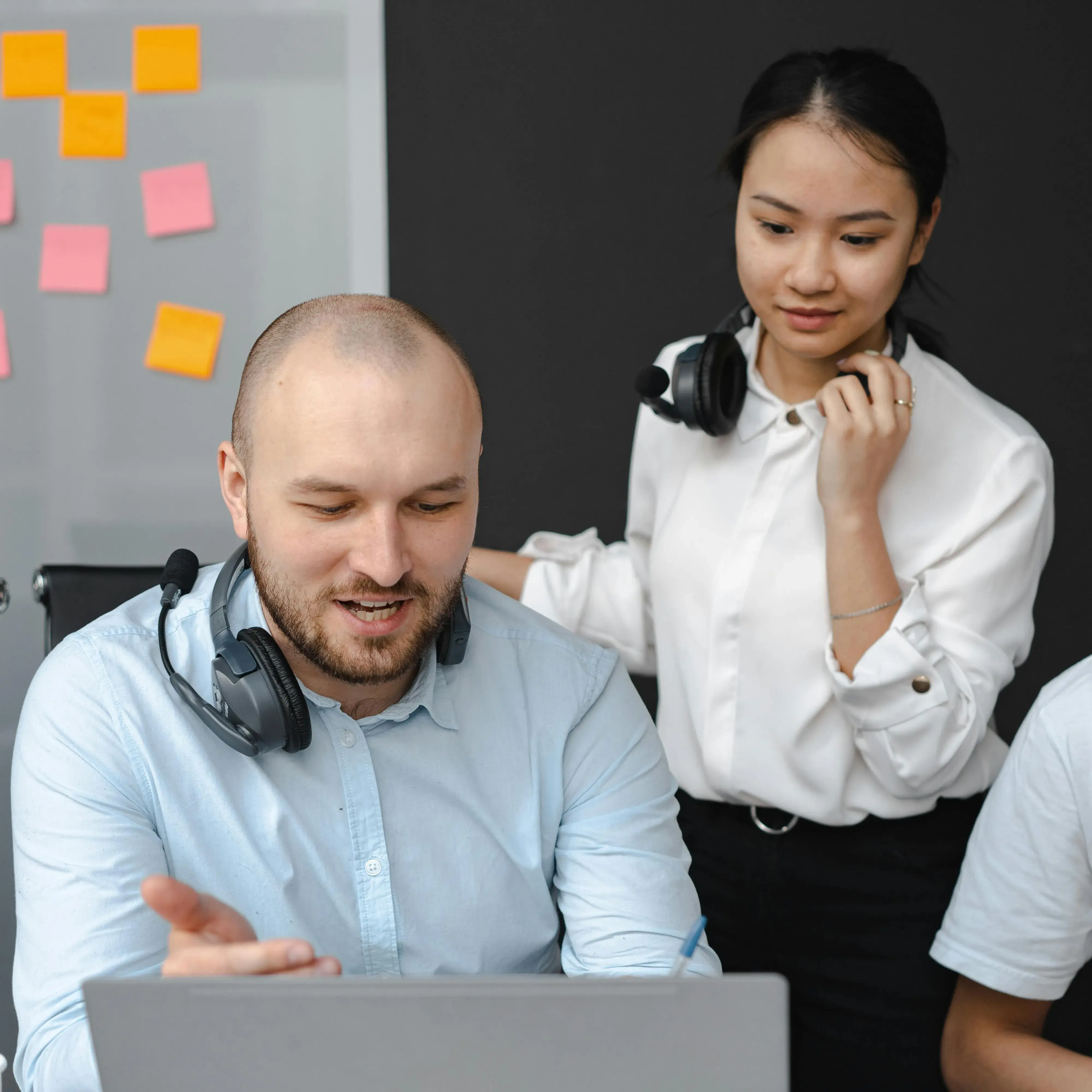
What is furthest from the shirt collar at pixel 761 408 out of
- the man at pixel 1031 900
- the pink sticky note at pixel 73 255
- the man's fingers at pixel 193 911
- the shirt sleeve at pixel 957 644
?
the pink sticky note at pixel 73 255

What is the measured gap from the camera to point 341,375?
1243 millimetres

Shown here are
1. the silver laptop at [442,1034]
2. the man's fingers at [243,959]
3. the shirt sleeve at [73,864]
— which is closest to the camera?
the silver laptop at [442,1034]

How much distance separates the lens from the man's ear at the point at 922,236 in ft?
5.50

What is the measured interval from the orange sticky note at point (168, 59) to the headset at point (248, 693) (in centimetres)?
149

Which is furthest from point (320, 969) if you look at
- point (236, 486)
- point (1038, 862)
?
point (1038, 862)

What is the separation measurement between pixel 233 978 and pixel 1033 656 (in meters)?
1.95

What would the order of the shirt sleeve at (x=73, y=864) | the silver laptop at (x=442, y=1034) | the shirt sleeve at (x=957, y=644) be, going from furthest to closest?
the shirt sleeve at (x=957, y=644)
the shirt sleeve at (x=73, y=864)
the silver laptop at (x=442, y=1034)

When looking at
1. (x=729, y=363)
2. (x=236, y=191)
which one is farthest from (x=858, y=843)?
(x=236, y=191)

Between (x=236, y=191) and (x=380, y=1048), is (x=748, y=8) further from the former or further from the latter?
(x=380, y=1048)

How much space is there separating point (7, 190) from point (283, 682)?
64.0 inches

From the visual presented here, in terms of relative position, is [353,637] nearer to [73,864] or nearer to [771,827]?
[73,864]

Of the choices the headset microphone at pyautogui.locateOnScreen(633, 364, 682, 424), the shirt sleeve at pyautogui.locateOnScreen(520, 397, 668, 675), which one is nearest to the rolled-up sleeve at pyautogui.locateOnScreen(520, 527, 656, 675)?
the shirt sleeve at pyautogui.locateOnScreen(520, 397, 668, 675)

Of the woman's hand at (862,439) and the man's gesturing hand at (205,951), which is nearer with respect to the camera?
the man's gesturing hand at (205,951)

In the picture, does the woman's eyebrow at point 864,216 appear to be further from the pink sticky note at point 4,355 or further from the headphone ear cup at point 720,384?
the pink sticky note at point 4,355
